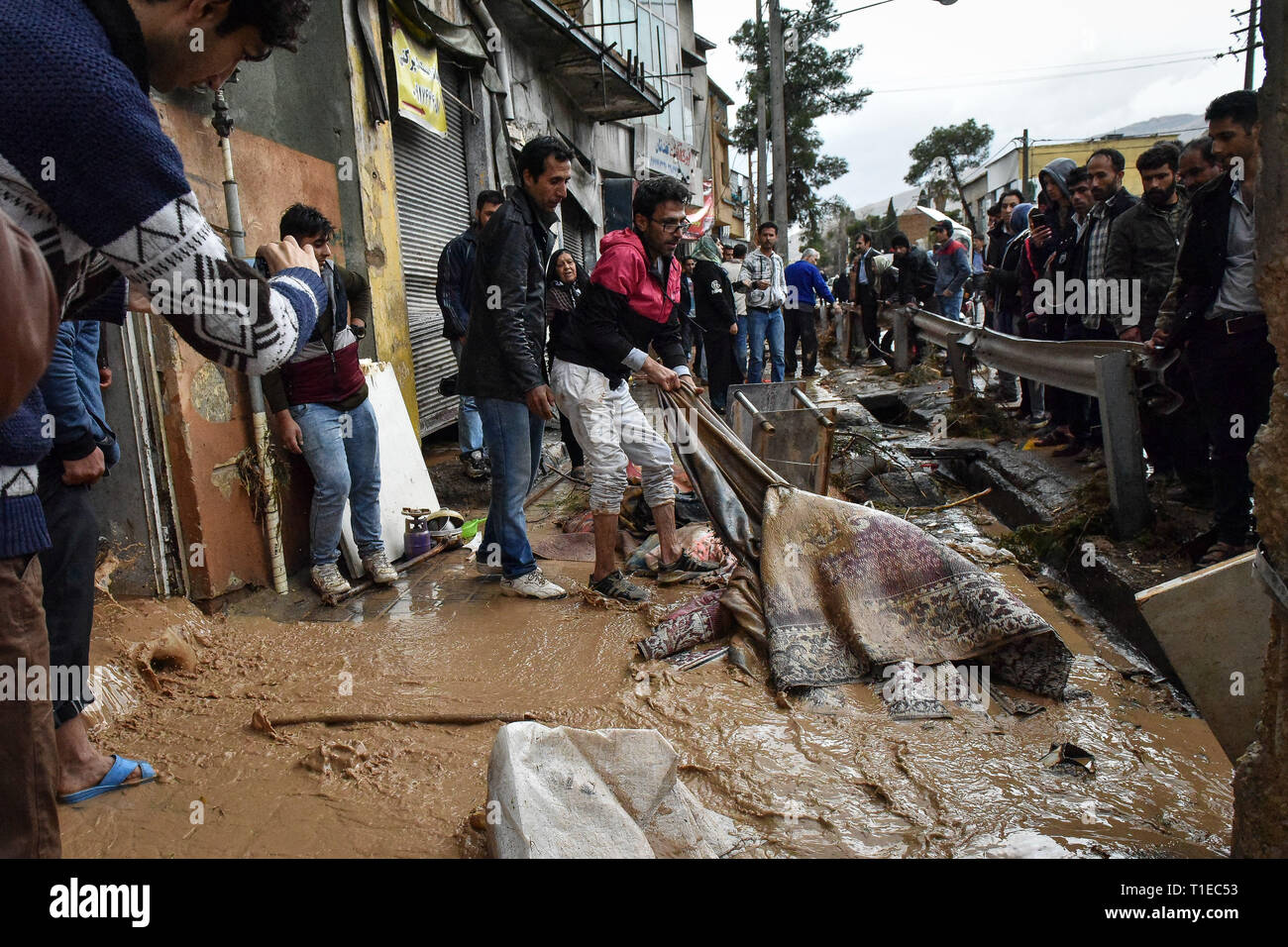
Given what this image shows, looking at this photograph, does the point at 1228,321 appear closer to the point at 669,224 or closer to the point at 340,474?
the point at 669,224

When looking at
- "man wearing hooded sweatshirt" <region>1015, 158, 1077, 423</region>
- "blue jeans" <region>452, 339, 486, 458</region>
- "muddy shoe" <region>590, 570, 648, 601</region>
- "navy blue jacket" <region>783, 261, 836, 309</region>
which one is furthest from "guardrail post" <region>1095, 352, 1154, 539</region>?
"navy blue jacket" <region>783, 261, 836, 309</region>

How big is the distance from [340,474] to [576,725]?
83.2 inches

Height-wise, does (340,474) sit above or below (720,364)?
below

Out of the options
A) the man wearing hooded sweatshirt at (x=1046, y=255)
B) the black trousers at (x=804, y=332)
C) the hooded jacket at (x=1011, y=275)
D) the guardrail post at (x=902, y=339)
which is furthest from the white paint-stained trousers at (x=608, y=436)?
the black trousers at (x=804, y=332)

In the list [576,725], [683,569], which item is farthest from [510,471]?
[576,725]

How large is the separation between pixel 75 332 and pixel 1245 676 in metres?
3.38

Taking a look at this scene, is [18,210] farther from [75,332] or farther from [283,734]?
[283,734]

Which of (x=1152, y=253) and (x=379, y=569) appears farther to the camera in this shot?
(x=1152, y=253)

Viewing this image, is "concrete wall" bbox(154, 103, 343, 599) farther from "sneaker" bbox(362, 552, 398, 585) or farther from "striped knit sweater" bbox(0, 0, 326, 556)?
"striped knit sweater" bbox(0, 0, 326, 556)

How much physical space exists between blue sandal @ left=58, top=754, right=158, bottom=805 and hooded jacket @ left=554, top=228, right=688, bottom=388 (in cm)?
258

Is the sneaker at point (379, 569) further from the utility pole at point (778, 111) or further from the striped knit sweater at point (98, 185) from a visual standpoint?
the utility pole at point (778, 111)

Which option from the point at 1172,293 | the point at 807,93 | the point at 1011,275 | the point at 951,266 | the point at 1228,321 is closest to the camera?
the point at 1228,321

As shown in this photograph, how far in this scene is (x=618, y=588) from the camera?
4.13 metres

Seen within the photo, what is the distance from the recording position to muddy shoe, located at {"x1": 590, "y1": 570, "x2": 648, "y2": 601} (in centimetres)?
411
